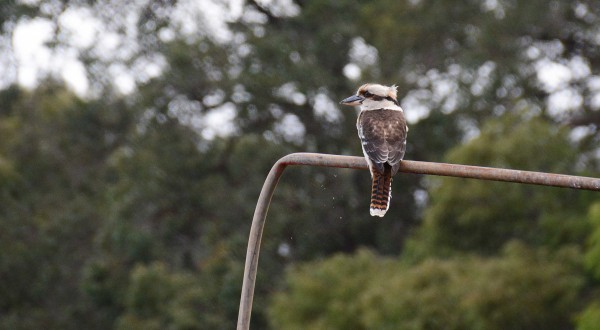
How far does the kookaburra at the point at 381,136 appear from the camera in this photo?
554 centimetres

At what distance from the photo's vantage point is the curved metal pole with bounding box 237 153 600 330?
4.06 metres

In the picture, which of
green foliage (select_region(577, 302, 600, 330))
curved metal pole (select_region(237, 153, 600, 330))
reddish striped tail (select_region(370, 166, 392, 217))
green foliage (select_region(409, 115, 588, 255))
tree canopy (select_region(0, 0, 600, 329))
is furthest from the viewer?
tree canopy (select_region(0, 0, 600, 329))

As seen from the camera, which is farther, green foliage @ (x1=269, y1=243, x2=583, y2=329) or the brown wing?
green foliage @ (x1=269, y1=243, x2=583, y2=329)

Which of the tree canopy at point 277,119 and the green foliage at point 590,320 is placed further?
the tree canopy at point 277,119

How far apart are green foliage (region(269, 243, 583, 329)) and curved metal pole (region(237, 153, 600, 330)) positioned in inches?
410

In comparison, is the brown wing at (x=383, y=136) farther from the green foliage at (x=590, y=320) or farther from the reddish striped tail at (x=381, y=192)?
the green foliage at (x=590, y=320)

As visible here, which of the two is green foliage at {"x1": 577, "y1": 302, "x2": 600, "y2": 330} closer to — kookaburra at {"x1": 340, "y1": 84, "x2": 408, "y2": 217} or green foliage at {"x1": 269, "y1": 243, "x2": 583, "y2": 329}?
green foliage at {"x1": 269, "y1": 243, "x2": 583, "y2": 329}

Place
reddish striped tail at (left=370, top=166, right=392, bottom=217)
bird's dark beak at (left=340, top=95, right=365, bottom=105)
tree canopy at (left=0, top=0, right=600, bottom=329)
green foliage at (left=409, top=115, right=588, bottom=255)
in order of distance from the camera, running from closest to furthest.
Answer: reddish striped tail at (left=370, top=166, right=392, bottom=217)
bird's dark beak at (left=340, top=95, right=365, bottom=105)
green foliage at (left=409, top=115, right=588, bottom=255)
tree canopy at (left=0, top=0, right=600, bottom=329)

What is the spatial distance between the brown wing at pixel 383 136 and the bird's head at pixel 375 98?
0.11 m

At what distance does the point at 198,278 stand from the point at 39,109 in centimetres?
631

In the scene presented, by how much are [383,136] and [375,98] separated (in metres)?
0.91

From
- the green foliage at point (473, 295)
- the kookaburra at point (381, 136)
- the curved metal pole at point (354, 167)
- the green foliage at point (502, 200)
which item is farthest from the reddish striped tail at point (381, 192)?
the green foliage at point (502, 200)

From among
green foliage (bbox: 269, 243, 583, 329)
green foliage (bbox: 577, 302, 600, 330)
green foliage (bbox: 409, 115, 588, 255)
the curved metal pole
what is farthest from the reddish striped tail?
green foliage (bbox: 409, 115, 588, 255)

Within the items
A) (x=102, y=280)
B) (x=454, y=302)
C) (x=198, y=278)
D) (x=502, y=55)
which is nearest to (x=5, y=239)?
(x=102, y=280)
